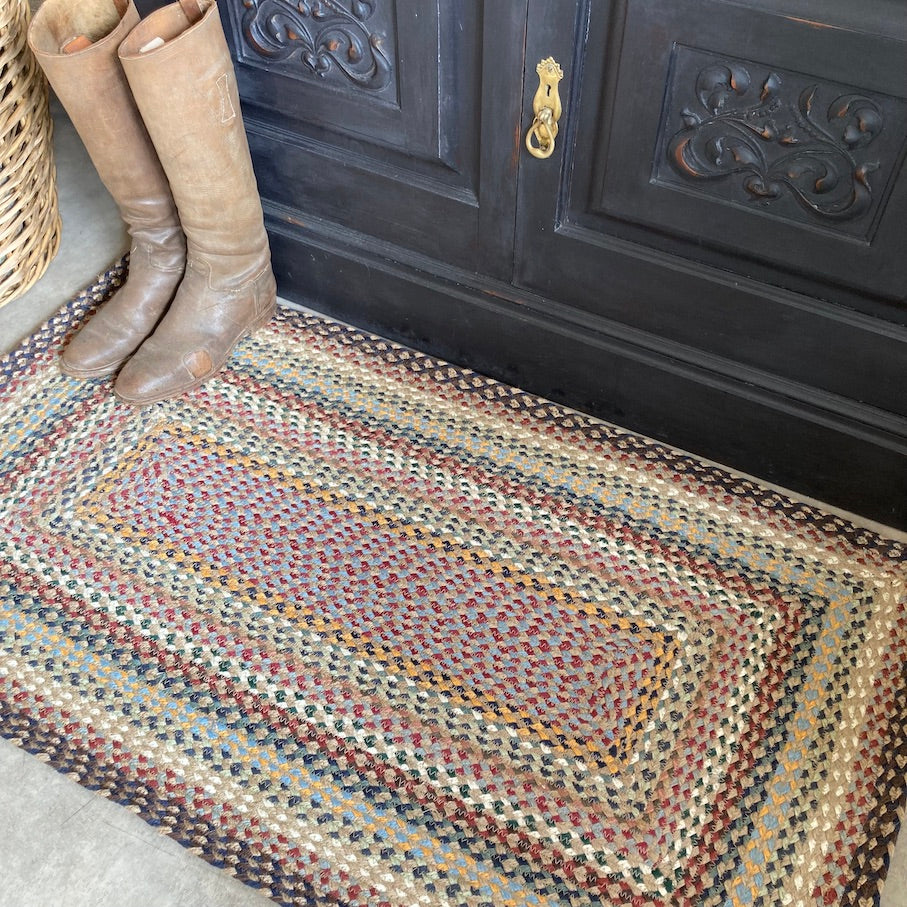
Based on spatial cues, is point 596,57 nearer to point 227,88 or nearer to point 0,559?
point 227,88

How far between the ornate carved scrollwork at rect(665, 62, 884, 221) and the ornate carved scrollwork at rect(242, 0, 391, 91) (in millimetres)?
396

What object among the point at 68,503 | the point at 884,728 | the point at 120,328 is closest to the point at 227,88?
the point at 120,328

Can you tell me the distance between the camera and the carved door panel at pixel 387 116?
1116 mm

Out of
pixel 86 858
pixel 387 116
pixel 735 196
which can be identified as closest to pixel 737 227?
pixel 735 196

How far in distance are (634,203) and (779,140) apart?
19 cm

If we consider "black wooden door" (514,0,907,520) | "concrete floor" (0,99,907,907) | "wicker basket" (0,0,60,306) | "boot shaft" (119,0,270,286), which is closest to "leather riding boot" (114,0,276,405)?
"boot shaft" (119,0,270,286)

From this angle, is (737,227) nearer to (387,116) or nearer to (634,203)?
(634,203)

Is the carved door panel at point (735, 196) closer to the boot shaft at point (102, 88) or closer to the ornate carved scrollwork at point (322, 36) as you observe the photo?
the ornate carved scrollwork at point (322, 36)

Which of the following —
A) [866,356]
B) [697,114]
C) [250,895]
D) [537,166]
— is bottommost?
[250,895]

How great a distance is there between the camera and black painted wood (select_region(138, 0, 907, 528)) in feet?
3.18

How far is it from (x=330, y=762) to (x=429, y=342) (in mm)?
668

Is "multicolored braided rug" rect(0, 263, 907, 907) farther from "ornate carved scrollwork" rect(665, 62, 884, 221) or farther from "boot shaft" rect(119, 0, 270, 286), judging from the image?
"ornate carved scrollwork" rect(665, 62, 884, 221)

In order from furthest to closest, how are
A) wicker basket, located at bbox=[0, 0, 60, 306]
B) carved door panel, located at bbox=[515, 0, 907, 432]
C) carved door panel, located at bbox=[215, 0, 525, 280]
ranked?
wicker basket, located at bbox=[0, 0, 60, 306], carved door panel, located at bbox=[215, 0, 525, 280], carved door panel, located at bbox=[515, 0, 907, 432]

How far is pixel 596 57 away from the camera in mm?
1035
